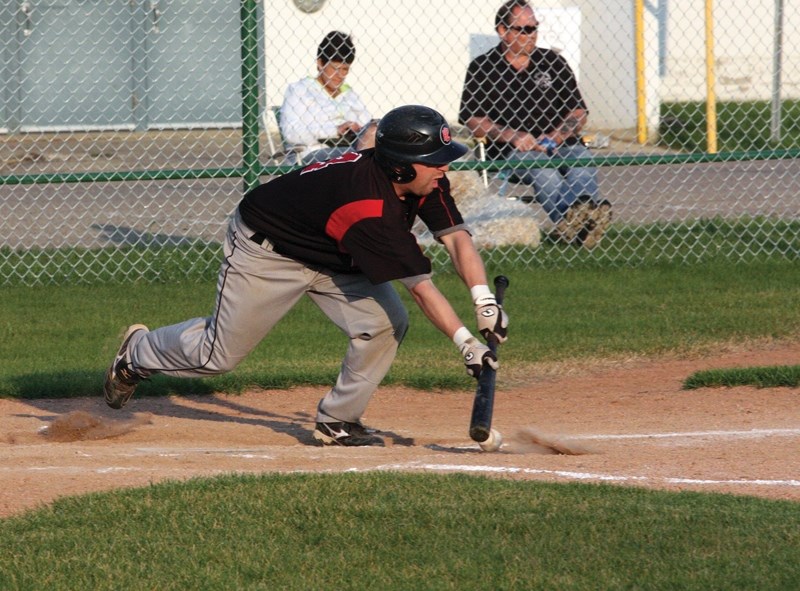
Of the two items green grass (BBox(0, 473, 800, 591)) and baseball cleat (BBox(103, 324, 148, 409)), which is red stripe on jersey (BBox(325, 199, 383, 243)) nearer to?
green grass (BBox(0, 473, 800, 591))

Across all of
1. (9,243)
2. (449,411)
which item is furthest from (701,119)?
(449,411)

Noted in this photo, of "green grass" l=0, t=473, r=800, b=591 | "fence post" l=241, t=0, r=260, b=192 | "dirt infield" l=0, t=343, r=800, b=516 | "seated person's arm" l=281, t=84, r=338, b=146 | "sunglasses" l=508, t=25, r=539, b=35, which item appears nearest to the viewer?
"green grass" l=0, t=473, r=800, b=591

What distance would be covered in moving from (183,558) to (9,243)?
7.77 metres

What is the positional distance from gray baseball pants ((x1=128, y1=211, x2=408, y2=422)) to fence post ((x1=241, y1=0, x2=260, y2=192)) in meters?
3.01

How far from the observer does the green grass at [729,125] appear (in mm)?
15734

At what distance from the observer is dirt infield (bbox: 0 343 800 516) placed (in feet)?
15.6

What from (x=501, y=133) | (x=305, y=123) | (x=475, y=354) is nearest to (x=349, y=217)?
(x=475, y=354)

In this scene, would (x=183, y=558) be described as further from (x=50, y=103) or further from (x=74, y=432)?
(x=50, y=103)

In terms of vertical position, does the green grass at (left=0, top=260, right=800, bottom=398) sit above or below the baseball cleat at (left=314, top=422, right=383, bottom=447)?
below

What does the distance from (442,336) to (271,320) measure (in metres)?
2.63

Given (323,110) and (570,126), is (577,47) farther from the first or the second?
(323,110)

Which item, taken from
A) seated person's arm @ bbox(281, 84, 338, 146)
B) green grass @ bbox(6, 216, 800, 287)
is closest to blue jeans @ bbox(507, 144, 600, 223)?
green grass @ bbox(6, 216, 800, 287)

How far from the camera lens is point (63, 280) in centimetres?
926

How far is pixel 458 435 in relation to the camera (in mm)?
5949
